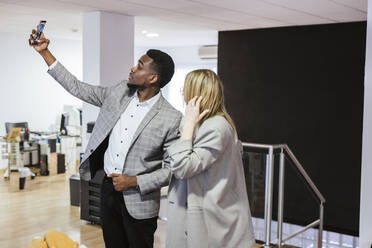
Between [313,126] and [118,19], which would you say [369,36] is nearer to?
[118,19]

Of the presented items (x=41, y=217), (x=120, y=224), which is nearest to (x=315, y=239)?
(x=41, y=217)

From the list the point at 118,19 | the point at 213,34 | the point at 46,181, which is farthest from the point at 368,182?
the point at 46,181

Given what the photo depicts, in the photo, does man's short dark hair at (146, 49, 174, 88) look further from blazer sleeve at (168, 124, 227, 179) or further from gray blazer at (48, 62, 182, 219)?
blazer sleeve at (168, 124, 227, 179)

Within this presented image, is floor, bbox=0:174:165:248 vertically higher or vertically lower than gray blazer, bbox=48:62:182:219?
lower

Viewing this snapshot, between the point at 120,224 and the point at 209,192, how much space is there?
26.4 inches

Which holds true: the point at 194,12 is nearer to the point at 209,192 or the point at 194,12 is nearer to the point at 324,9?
the point at 324,9

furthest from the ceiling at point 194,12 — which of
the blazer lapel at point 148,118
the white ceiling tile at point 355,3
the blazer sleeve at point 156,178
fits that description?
the blazer sleeve at point 156,178

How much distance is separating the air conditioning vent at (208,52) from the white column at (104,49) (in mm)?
4993

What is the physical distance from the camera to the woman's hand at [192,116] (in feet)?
7.18

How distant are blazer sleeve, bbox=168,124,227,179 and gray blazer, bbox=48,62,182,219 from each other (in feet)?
1.15

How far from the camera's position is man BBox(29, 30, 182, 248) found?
2.53 metres

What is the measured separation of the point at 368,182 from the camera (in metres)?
3.47

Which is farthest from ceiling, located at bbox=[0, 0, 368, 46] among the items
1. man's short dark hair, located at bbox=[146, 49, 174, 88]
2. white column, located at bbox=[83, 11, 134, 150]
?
man's short dark hair, located at bbox=[146, 49, 174, 88]

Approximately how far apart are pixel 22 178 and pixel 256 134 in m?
3.84
